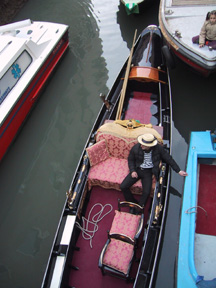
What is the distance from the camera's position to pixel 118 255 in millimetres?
2713

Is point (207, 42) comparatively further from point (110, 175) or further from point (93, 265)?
point (93, 265)

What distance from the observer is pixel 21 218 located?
3875mm

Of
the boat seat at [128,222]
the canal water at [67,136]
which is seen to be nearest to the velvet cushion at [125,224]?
the boat seat at [128,222]

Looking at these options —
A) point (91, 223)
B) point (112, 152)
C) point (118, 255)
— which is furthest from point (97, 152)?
point (118, 255)

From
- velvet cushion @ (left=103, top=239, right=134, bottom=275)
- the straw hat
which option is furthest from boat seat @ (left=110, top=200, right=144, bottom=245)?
the straw hat

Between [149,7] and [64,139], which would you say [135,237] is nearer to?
[64,139]

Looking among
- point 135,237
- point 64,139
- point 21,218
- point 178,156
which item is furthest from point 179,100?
point 21,218

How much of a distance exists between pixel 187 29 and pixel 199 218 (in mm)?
3910

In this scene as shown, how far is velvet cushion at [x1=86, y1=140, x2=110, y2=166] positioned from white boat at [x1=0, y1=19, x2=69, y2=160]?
1.86m

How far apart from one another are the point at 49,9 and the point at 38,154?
584 centimetres

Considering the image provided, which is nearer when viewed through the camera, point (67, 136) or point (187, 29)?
point (67, 136)

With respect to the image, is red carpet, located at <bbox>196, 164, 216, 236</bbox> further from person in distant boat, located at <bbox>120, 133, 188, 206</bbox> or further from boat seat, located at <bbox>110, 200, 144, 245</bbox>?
boat seat, located at <bbox>110, 200, 144, 245</bbox>

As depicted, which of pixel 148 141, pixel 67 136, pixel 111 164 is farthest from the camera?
pixel 67 136

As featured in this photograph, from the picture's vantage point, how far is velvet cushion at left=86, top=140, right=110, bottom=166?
3523 mm
